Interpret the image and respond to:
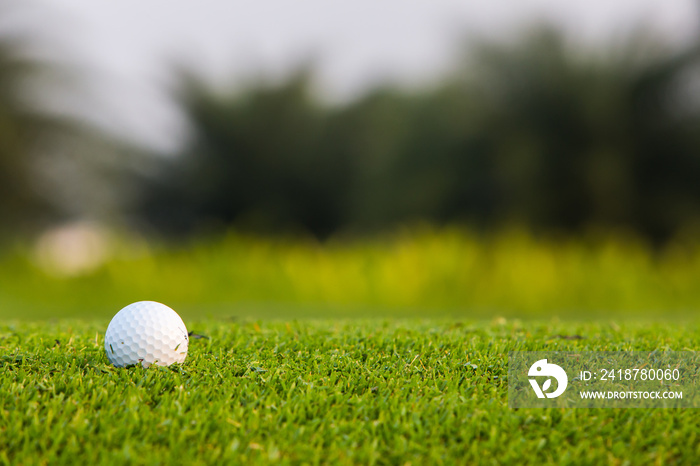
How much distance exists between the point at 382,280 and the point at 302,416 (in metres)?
5.53

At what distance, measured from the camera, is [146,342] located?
6.40 feet

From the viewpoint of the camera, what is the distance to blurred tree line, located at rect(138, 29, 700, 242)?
393 inches

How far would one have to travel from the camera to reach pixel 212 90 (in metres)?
12.8

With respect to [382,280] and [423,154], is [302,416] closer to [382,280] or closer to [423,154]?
[382,280]

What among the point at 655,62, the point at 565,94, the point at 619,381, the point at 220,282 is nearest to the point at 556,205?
the point at 565,94

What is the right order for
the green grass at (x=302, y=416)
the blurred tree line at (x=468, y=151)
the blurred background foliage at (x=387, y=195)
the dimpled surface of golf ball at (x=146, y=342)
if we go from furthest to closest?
the blurred tree line at (x=468, y=151)
the blurred background foliage at (x=387, y=195)
the dimpled surface of golf ball at (x=146, y=342)
the green grass at (x=302, y=416)

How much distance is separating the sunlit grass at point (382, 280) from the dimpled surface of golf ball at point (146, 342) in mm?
4332

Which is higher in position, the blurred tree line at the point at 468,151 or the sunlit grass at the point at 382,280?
the blurred tree line at the point at 468,151

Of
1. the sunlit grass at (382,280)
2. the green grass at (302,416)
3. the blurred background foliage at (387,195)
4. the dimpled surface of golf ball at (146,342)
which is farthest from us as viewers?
the blurred background foliage at (387,195)

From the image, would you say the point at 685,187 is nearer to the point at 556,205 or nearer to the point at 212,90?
the point at 556,205

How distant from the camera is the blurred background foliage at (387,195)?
7062 mm

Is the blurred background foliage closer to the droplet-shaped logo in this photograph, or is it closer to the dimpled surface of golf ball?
the dimpled surface of golf ball

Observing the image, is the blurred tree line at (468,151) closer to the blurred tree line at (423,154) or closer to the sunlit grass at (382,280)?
the blurred tree line at (423,154)

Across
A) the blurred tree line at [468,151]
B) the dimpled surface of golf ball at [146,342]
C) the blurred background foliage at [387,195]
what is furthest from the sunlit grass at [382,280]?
the dimpled surface of golf ball at [146,342]
